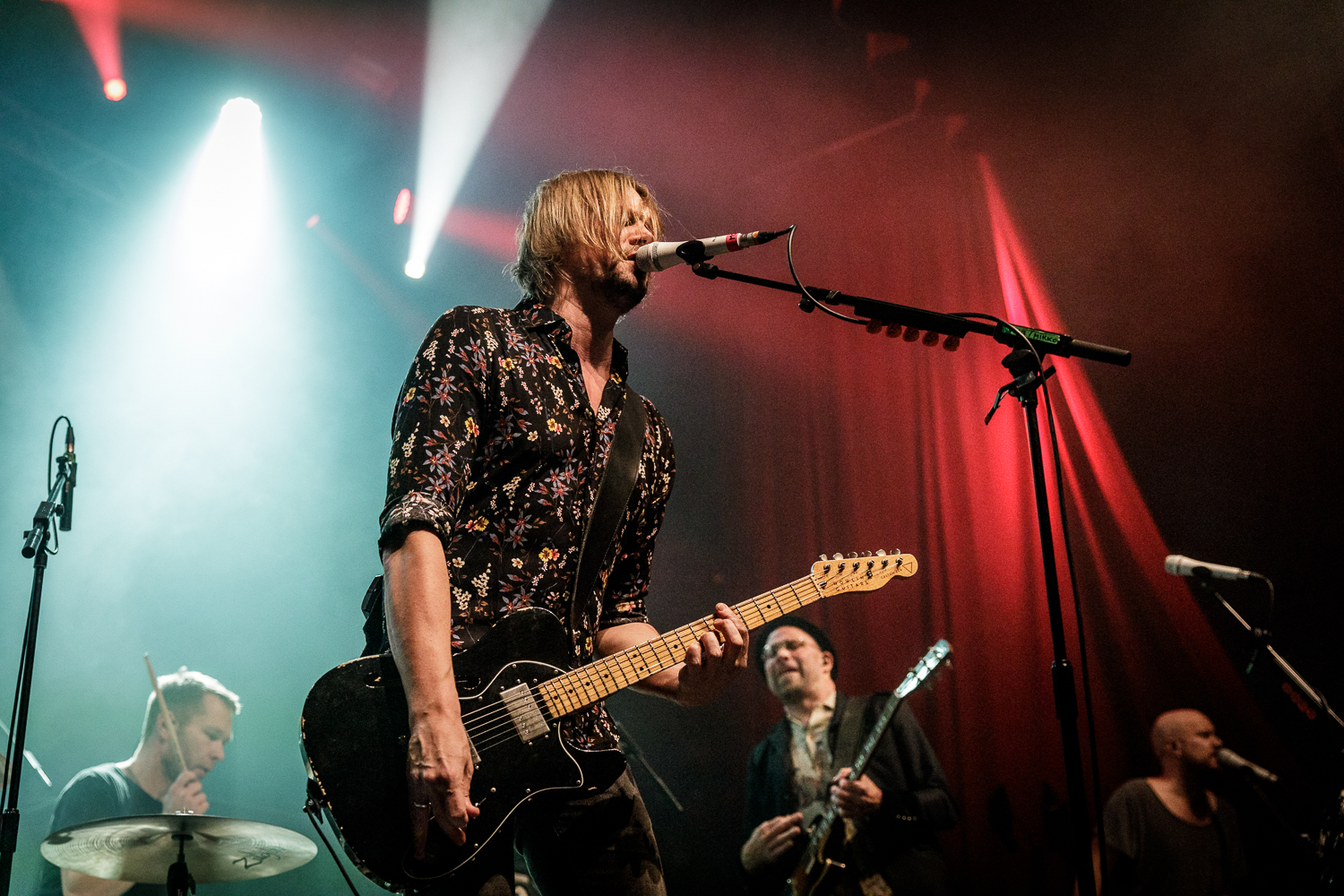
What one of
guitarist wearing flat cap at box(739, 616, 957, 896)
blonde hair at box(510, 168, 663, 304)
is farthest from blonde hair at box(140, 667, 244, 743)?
blonde hair at box(510, 168, 663, 304)

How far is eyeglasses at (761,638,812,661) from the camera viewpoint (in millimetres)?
5426

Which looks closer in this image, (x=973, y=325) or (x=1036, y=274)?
(x=973, y=325)

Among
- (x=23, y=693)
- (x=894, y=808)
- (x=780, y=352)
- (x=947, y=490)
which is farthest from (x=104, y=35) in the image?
(x=894, y=808)

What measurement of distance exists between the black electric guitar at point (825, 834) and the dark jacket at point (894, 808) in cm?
8

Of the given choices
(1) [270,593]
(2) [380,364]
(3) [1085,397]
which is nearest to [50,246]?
(2) [380,364]

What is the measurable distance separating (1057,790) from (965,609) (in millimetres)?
1113

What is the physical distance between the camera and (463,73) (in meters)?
7.03

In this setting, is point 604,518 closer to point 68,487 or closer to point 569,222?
A: point 569,222

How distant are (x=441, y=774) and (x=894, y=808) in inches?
149

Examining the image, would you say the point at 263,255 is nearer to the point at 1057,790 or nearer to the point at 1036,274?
the point at 1036,274

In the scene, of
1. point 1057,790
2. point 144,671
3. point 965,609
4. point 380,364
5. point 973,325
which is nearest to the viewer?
point 973,325

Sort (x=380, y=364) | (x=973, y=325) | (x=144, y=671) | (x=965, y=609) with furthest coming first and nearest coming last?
(x=380, y=364), (x=144, y=671), (x=965, y=609), (x=973, y=325)

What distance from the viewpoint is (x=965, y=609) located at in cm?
561

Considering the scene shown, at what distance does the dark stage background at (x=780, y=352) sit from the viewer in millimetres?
5422
